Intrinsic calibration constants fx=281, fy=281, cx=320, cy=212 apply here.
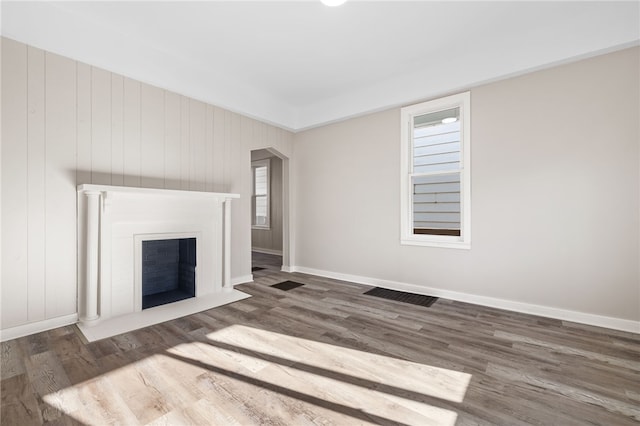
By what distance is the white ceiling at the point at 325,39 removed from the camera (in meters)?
2.55

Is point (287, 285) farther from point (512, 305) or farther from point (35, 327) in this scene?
point (512, 305)

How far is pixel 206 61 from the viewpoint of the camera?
3.51m

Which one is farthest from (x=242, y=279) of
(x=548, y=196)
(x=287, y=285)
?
(x=548, y=196)

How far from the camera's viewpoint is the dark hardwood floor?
1.51 m

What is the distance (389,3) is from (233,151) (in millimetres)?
2718

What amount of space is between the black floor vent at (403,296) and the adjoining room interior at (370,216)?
0.15ft

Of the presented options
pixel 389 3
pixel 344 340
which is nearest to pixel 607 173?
pixel 389 3

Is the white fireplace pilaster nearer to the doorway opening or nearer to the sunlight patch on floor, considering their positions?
the sunlight patch on floor

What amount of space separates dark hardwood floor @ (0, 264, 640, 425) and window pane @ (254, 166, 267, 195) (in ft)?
16.8

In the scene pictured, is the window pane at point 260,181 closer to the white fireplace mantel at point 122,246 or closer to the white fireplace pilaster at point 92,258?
the white fireplace mantel at point 122,246

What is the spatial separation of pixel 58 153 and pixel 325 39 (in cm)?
288

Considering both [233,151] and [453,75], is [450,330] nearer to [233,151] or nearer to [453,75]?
[453,75]

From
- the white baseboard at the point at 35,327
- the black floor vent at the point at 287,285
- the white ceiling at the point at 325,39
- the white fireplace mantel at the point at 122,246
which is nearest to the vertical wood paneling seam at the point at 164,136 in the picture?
A: the white ceiling at the point at 325,39

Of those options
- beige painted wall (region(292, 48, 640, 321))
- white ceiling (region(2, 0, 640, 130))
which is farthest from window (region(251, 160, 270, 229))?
beige painted wall (region(292, 48, 640, 321))
